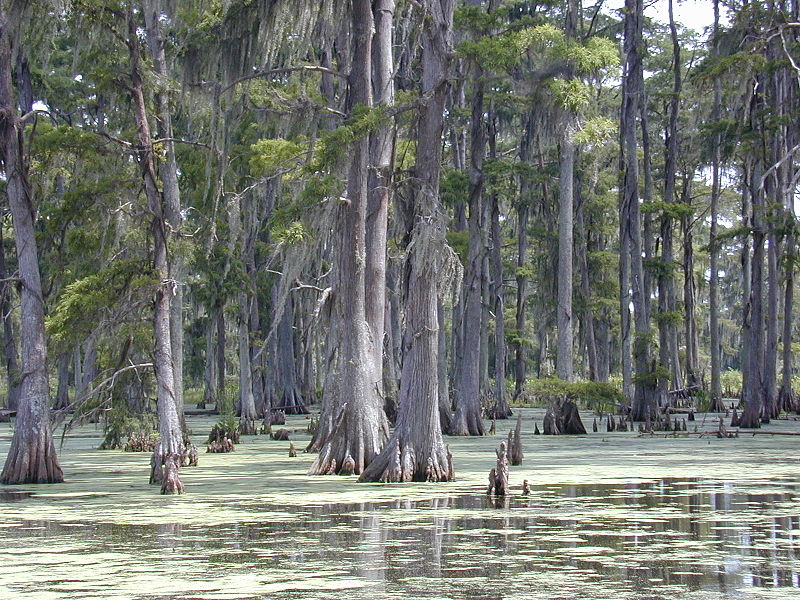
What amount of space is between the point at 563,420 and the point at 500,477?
1201 centimetres

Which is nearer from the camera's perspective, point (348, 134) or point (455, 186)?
point (348, 134)

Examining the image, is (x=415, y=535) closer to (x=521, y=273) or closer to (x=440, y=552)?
(x=440, y=552)

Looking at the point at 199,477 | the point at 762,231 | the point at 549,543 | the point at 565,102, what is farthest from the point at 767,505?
the point at 762,231

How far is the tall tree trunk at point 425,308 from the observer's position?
1272 cm

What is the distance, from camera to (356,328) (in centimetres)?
1470

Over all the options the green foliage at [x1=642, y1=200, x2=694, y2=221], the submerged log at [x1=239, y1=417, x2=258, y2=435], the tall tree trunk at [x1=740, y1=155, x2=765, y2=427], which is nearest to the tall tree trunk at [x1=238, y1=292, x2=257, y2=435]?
the submerged log at [x1=239, y1=417, x2=258, y2=435]

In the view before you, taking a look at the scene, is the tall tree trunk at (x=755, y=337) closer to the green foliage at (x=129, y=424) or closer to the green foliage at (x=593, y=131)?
the green foliage at (x=593, y=131)

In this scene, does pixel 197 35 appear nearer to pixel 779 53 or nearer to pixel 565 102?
pixel 565 102

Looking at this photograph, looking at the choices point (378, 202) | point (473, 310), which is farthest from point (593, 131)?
point (473, 310)

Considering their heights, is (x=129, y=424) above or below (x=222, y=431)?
above

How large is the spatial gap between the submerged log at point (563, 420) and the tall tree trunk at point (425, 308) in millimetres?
9753

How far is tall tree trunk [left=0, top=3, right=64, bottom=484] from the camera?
1341 cm

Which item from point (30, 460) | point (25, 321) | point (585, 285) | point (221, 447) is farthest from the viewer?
point (585, 285)

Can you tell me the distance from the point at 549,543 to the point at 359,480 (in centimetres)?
527
